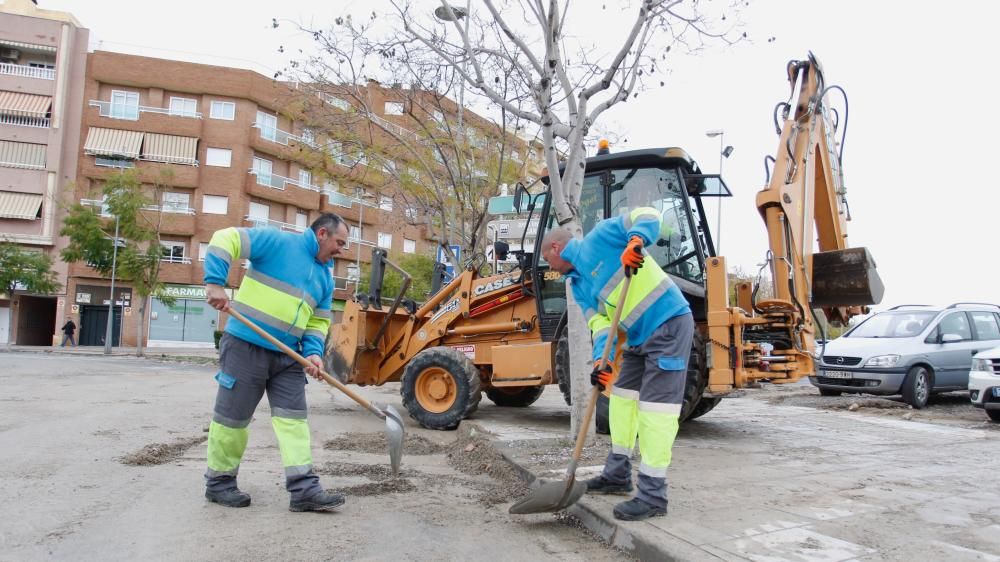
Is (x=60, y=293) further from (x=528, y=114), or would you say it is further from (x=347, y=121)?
(x=528, y=114)

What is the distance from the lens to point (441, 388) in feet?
26.5

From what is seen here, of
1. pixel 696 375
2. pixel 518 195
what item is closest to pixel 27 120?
pixel 518 195

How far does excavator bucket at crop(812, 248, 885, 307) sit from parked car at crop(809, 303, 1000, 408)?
346cm

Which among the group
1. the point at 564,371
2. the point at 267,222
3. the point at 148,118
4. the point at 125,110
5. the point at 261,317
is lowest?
the point at 564,371

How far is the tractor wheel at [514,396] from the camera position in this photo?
9953 mm

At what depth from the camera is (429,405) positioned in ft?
26.6

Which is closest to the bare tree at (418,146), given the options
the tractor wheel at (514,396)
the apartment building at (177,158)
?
the tractor wheel at (514,396)

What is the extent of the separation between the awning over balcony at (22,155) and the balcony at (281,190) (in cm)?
962

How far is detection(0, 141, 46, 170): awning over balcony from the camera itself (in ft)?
112

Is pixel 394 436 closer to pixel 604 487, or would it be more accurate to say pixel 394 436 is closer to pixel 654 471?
pixel 604 487

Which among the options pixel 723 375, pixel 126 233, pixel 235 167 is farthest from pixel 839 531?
pixel 235 167

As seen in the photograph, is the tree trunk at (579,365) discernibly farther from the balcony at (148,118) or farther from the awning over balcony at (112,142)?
the awning over balcony at (112,142)

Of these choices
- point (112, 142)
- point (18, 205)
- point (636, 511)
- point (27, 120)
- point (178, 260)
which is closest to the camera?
point (636, 511)

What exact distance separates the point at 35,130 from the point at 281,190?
11.8m
